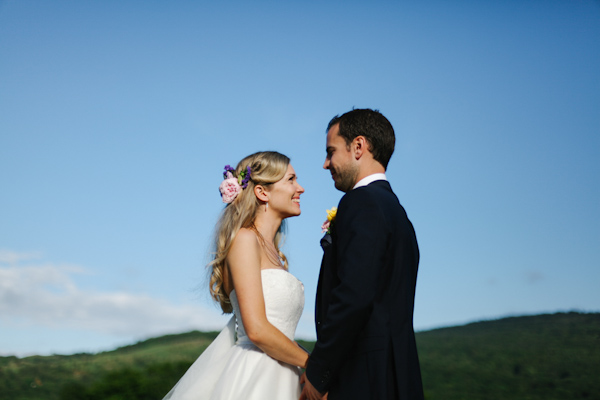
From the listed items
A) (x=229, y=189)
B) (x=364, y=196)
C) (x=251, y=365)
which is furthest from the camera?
(x=229, y=189)

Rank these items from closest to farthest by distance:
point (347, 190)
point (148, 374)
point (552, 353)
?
1. point (347, 190)
2. point (148, 374)
3. point (552, 353)

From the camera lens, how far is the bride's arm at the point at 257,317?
407 centimetres

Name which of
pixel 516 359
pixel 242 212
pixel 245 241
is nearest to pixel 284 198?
pixel 242 212

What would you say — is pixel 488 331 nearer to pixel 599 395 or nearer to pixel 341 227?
pixel 599 395

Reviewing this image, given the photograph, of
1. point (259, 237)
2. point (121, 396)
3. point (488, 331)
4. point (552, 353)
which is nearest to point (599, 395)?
point (552, 353)

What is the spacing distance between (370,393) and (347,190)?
1397 mm

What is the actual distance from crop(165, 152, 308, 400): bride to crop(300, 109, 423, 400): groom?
20.8 inches

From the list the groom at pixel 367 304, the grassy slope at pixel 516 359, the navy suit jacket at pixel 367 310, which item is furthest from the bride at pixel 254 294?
the grassy slope at pixel 516 359

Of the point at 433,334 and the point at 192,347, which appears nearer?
the point at 192,347

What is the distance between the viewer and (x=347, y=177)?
3.85 meters

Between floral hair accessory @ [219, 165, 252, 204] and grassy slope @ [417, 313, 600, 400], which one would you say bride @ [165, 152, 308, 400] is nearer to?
floral hair accessory @ [219, 165, 252, 204]

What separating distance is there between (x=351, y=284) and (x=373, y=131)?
1.20m

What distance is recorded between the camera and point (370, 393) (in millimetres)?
3248

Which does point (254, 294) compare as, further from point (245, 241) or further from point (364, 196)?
point (364, 196)
